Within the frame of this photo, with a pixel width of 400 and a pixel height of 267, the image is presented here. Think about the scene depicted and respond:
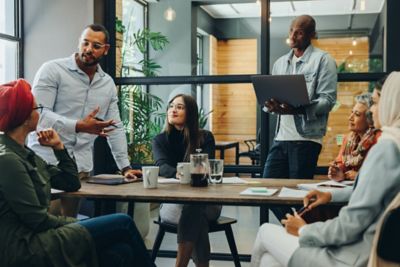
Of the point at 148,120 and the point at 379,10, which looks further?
the point at 148,120

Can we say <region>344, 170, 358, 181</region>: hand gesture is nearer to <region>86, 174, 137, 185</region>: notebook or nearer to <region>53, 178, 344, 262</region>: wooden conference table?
<region>53, 178, 344, 262</region>: wooden conference table

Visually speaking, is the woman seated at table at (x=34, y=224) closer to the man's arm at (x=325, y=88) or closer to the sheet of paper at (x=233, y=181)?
the sheet of paper at (x=233, y=181)

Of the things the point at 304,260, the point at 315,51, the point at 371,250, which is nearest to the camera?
the point at 371,250

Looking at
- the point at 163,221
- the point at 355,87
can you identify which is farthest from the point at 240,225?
the point at 163,221

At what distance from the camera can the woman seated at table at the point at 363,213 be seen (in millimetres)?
1626

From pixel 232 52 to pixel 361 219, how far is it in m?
2.82

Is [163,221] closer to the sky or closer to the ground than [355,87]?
closer to the ground

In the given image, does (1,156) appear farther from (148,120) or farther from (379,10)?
(379,10)

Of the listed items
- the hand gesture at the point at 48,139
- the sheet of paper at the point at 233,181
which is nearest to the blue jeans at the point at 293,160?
the sheet of paper at the point at 233,181

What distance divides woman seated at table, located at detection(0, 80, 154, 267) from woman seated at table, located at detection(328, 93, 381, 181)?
1124 mm

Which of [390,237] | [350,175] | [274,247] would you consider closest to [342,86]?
[350,175]

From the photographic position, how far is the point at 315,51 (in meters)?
3.40

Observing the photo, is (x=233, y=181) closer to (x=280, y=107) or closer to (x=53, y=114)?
(x=280, y=107)

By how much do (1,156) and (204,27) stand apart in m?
3.19
